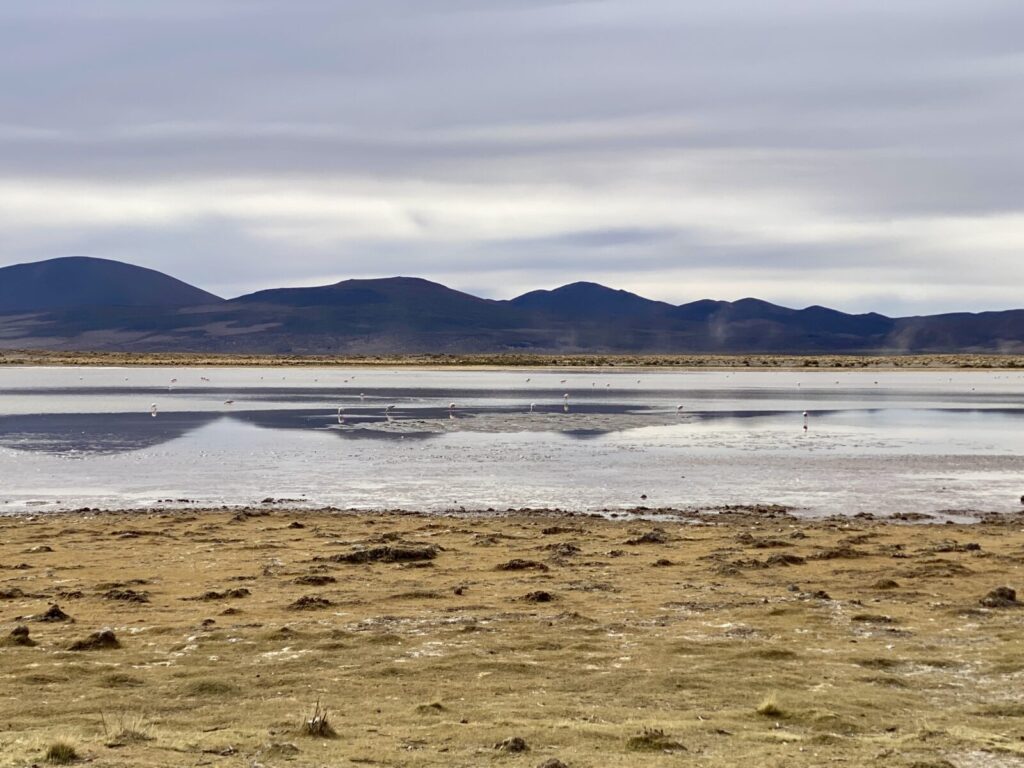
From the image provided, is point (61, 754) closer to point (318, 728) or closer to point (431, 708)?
point (318, 728)

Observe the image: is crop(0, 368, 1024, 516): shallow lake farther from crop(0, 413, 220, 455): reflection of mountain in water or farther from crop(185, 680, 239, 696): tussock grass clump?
crop(185, 680, 239, 696): tussock grass clump

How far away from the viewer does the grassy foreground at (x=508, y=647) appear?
843 centimetres

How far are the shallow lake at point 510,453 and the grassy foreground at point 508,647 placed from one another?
18.1 feet

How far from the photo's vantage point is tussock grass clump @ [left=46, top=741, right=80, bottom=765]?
7523mm

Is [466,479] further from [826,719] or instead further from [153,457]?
[826,719]

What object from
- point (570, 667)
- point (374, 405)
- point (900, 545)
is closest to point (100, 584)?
point (570, 667)

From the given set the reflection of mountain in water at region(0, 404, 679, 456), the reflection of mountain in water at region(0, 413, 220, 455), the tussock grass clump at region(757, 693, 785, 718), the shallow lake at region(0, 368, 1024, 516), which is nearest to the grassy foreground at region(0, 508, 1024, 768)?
the tussock grass clump at region(757, 693, 785, 718)

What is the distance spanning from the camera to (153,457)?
33.1 metres

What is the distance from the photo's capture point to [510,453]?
114 feet

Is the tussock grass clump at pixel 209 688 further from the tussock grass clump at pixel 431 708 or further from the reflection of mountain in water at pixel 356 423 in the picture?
the reflection of mountain in water at pixel 356 423

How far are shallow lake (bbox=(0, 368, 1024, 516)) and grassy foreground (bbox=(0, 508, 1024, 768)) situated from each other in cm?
552

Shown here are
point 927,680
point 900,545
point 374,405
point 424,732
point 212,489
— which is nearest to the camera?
point 424,732

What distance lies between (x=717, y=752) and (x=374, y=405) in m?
51.7

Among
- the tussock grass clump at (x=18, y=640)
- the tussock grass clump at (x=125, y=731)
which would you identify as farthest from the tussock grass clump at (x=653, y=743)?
the tussock grass clump at (x=18, y=640)
